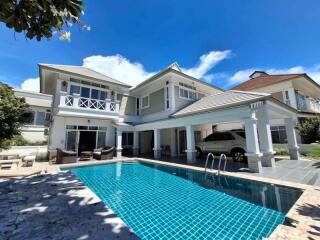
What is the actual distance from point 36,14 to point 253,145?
10.9 meters

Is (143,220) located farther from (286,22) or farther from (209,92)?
(209,92)

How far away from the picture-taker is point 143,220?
179 inches

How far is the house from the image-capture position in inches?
444

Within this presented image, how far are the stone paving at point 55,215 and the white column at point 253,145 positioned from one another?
834 centimetres

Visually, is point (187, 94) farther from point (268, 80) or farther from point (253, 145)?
point (268, 80)

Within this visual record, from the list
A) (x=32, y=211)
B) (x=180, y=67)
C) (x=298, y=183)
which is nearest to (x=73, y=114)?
(x=32, y=211)

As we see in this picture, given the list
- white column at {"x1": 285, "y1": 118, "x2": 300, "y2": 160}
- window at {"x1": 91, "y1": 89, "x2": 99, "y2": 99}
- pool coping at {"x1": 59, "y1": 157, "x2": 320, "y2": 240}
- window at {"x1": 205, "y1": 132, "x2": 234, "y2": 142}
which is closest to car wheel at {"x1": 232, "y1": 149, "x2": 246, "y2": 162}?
window at {"x1": 205, "y1": 132, "x2": 234, "y2": 142}

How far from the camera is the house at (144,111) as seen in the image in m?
11.3

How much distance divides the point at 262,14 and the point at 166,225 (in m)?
13.5

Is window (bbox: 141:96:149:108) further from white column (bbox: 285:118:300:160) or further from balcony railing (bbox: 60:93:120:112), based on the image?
white column (bbox: 285:118:300:160)

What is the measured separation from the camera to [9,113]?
950 cm

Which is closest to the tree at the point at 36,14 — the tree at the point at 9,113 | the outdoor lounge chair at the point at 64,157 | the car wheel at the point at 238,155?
the tree at the point at 9,113

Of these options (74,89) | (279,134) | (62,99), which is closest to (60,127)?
(62,99)

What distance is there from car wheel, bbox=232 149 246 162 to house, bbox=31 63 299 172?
4.90 ft
